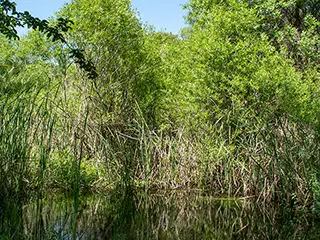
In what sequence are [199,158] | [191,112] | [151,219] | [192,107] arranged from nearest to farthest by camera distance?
[151,219] → [199,158] → [192,107] → [191,112]

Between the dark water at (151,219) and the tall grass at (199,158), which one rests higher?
the tall grass at (199,158)

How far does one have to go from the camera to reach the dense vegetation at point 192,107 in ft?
24.9

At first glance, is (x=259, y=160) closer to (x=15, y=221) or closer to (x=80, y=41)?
(x=15, y=221)

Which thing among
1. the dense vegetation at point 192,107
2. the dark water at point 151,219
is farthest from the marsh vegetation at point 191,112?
the dark water at point 151,219

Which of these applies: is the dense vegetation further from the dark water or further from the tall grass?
the dark water

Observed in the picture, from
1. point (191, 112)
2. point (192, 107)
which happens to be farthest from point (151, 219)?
point (191, 112)

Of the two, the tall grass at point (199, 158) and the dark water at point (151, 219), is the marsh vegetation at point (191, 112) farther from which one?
the dark water at point (151, 219)

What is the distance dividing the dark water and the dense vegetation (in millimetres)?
502

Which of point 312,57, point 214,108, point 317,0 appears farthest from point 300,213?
point 317,0

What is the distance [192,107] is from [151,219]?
422 centimetres

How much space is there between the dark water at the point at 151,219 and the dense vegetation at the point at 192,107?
1.65ft

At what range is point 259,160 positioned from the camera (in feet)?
26.0

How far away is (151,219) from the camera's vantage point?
21.2 ft

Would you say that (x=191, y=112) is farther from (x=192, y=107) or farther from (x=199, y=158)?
(x=199, y=158)
